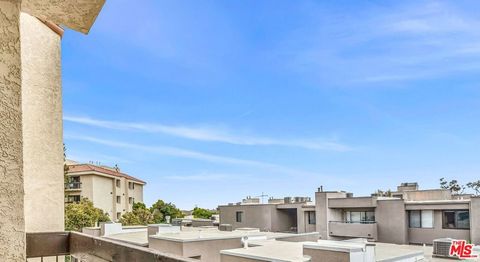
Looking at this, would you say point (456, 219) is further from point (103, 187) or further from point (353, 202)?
point (103, 187)

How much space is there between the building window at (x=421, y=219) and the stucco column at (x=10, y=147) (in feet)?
79.9

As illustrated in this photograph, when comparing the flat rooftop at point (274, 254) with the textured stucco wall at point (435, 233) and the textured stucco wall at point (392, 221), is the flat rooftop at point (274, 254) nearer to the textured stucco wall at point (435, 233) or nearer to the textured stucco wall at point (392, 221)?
the textured stucco wall at point (435, 233)

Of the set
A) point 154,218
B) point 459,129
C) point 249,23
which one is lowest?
point 154,218

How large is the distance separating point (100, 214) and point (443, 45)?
73.6ft

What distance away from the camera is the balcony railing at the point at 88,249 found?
1.33 m

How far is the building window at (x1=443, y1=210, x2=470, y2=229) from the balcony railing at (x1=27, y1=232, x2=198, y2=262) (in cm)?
2312

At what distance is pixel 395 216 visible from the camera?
77.4 feet

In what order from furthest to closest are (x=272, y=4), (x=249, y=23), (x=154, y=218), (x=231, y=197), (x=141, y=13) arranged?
(x=231, y=197)
(x=154, y=218)
(x=249, y=23)
(x=272, y=4)
(x=141, y=13)

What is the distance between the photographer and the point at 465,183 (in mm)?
36375

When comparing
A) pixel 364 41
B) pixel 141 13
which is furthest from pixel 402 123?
pixel 141 13

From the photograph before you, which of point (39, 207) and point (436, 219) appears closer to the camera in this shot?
point (39, 207)

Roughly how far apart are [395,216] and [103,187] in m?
23.7

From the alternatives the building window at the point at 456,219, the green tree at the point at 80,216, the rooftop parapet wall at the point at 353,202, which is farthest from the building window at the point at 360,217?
the green tree at the point at 80,216

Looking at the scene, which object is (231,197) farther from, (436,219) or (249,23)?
(249,23)
